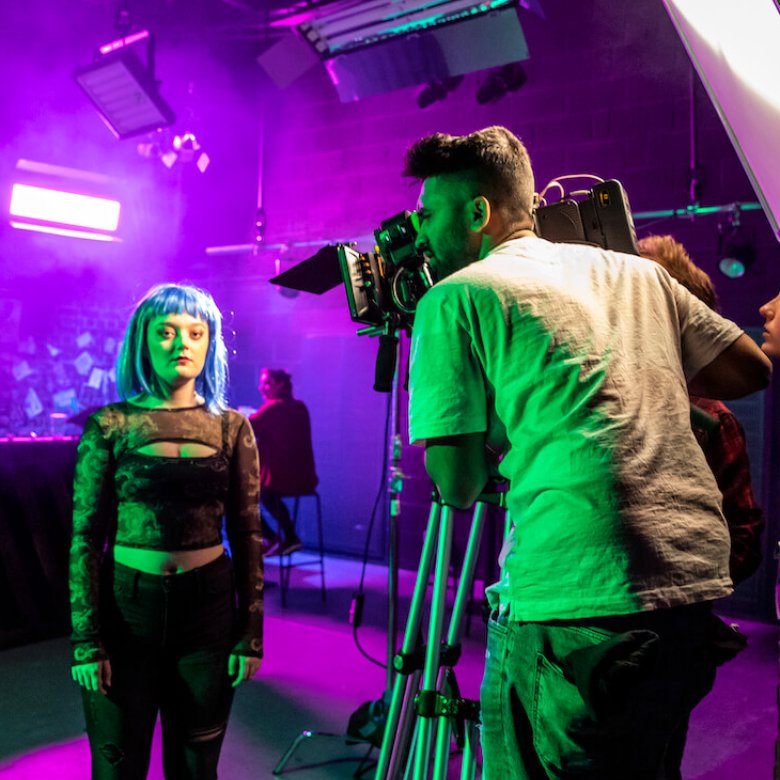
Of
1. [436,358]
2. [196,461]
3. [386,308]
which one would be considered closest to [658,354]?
[436,358]

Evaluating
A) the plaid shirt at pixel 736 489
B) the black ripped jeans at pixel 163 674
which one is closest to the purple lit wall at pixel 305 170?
the plaid shirt at pixel 736 489

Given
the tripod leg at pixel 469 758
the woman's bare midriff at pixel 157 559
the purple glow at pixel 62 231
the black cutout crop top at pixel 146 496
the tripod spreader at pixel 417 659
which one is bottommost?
the tripod leg at pixel 469 758

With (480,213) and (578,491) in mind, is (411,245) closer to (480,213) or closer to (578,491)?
(480,213)

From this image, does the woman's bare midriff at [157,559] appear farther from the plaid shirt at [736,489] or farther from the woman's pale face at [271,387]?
the woman's pale face at [271,387]

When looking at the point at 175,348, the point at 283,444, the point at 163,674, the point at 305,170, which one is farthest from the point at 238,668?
the point at 305,170

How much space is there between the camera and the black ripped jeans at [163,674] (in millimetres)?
1784

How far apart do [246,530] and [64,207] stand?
20.4 ft

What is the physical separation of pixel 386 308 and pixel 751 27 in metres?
0.85

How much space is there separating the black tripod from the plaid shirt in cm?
60

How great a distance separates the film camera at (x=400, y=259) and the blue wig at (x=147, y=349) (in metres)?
0.35

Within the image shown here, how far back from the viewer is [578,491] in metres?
1.04

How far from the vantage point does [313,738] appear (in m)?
3.11

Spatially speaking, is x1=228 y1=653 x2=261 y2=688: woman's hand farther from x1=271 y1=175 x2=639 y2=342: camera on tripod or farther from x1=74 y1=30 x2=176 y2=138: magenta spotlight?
x1=74 y1=30 x2=176 y2=138: magenta spotlight

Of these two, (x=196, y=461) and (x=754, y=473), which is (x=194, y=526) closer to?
(x=196, y=461)
